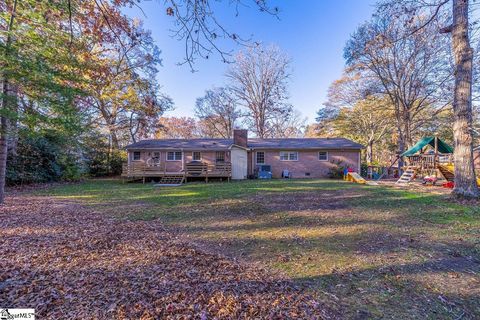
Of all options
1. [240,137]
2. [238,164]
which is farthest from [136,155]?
[240,137]

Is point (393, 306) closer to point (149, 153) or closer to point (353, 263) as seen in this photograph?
point (353, 263)

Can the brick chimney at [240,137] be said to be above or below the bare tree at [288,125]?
below

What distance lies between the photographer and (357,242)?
4.70 m

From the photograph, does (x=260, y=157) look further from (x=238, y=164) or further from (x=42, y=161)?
(x=42, y=161)

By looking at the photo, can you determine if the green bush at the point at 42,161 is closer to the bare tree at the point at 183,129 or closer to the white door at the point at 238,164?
the white door at the point at 238,164

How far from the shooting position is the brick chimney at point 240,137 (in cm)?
1942

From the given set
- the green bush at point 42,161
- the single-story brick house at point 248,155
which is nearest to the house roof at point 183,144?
the single-story brick house at point 248,155

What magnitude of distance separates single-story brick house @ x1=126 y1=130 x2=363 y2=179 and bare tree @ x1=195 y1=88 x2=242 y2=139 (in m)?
10.3

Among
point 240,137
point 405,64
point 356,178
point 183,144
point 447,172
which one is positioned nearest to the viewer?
point 447,172

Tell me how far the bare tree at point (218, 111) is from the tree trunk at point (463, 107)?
2224 cm

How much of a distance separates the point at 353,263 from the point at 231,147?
14.7 meters

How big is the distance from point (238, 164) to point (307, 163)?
5929 mm

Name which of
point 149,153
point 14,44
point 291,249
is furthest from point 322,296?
point 149,153

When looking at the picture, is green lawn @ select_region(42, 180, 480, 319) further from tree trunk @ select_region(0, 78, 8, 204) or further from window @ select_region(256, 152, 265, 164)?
window @ select_region(256, 152, 265, 164)
